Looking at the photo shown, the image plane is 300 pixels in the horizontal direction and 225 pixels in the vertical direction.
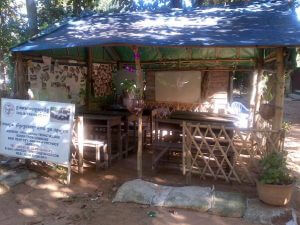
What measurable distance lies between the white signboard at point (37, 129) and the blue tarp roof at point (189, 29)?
45.4 inches

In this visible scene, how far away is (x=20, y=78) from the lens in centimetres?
684

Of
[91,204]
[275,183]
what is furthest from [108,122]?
[275,183]

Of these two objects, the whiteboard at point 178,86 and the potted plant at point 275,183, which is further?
the whiteboard at point 178,86

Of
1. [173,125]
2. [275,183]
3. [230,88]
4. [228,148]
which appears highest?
[230,88]

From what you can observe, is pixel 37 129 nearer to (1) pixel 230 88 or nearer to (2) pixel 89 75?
(2) pixel 89 75

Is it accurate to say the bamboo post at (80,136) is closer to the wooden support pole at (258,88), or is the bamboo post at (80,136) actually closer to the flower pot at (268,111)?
the flower pot at (268,111)

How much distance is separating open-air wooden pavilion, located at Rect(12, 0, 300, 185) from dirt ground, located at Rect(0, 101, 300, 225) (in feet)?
1.95

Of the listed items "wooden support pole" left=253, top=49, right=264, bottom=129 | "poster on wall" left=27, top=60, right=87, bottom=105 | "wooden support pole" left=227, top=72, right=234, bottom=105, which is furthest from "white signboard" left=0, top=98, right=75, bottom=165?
"wooden support pole" left=227, top=72, right=234, bottom=105

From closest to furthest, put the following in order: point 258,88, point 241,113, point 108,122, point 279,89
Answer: point 279,89 < point 108,122 < point 258,88 < point 241,113

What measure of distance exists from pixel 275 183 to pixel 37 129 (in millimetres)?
4165

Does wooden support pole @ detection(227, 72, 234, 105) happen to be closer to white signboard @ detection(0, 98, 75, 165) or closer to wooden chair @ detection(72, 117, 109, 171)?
wooden chair @ detection(72, 117, 109, 171)

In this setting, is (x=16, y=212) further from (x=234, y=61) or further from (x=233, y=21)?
(x=234, y=61)

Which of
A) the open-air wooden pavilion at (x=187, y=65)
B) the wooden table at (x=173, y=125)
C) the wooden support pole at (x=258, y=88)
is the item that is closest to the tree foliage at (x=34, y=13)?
the open-air wooden pavilion at (x=187, y=65)

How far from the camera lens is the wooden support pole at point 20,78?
682cm
